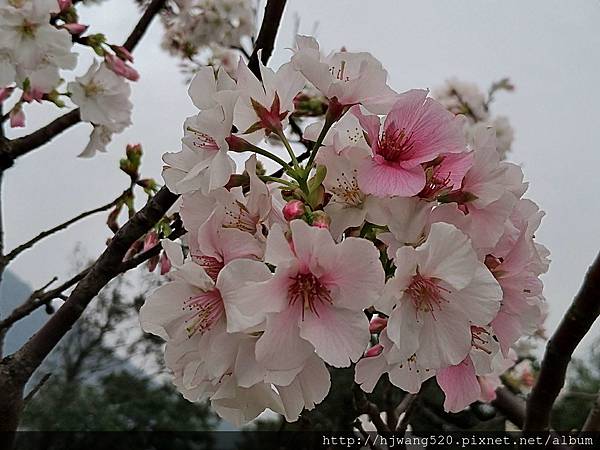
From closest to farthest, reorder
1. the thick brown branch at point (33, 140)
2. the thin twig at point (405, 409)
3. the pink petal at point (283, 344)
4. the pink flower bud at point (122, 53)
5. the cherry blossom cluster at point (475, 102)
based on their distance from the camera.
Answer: the pink petal at point (283, 344)
the thin twig at point (405, 409)
the thick brown branch at point (33, 140)
the pink flower bud at point (122, 53)
the cherry blossom cluster at point (475, 102)

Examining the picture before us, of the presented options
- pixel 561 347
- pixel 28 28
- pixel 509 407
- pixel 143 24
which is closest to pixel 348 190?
pixel 561 347

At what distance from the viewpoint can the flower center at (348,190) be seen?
0.39m

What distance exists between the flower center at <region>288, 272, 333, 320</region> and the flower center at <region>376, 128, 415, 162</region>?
10 centimetres

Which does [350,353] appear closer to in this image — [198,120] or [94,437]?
[198,120]

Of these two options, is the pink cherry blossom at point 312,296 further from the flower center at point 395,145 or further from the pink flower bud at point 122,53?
the pink flower bud at point 122,53

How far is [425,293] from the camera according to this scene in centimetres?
38

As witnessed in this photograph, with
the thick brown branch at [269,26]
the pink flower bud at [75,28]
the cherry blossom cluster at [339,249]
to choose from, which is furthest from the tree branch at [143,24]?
the cherry blossom cluster at [339,249]

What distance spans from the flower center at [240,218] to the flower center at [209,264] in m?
0.03

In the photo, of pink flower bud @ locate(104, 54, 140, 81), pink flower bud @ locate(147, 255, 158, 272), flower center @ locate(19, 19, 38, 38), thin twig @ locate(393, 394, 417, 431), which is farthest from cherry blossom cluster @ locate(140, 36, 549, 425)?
pink flower bud @ locate(104, 54, 140, 81)

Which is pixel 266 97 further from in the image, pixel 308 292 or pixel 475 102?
pixel 475 102

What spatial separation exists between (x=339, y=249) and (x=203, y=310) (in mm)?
102

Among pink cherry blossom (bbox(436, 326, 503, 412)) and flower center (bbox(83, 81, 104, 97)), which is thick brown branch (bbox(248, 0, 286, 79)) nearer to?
pink cherry blossom (bbox(436, 326, 503, 412))

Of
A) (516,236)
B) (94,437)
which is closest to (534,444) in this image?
(516,236)

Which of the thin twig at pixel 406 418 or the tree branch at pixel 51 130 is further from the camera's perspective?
the tree branch at pixel 51 130
